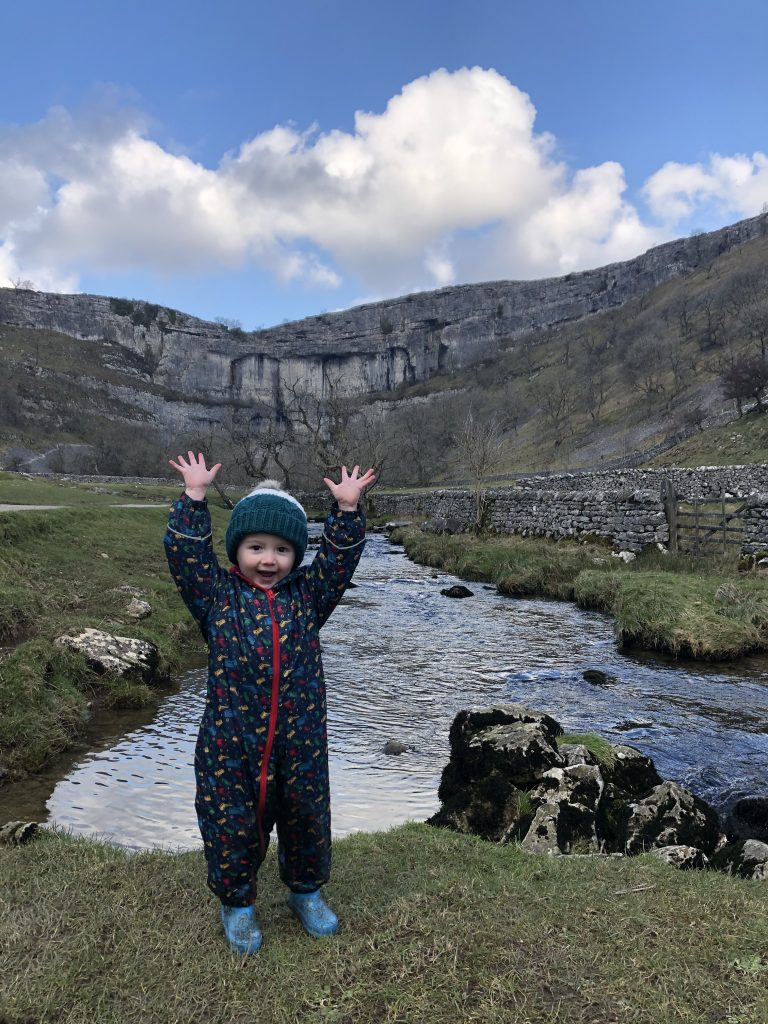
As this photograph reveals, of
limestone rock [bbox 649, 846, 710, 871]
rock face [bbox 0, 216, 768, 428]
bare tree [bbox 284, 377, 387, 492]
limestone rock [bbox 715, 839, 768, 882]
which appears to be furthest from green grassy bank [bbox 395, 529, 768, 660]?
rock face [bbox 0, 216, 768, 428]

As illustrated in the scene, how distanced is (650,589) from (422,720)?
Result: 7.47 m

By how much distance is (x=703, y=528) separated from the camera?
57.6ft

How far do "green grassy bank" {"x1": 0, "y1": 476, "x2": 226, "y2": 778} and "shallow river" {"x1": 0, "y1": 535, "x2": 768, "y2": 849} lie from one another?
0.41 meters

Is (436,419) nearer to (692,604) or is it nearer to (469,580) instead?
(469,580)

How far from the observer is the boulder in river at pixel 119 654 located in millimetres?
8367

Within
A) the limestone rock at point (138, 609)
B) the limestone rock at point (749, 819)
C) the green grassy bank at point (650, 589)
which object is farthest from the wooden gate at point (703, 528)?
the limestone rock at point (138, 609)

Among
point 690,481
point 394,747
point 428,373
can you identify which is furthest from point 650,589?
point 428,373

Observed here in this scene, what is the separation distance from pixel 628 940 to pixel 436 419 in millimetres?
100380

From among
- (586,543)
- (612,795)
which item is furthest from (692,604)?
(586,543)

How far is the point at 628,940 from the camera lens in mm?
2988

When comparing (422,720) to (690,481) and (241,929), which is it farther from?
(690,481)

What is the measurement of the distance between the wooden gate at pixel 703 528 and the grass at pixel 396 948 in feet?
47.0

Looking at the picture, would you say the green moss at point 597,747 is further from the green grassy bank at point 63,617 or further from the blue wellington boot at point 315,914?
the green grassy bank at point 63,617

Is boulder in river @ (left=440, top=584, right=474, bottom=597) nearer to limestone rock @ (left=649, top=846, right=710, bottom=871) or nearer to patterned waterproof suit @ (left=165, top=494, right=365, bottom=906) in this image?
limestone rock @ (left=649, top=846, right=710, bottom=871)
